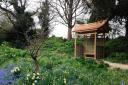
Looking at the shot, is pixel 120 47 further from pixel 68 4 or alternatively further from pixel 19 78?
pixel 68 4

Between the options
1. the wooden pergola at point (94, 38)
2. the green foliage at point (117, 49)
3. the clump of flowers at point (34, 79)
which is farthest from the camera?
the wooden pergola at point (94, 38)

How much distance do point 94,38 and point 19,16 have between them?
1703 cm

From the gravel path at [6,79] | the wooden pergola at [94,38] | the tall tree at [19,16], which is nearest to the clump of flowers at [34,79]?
the gravel path at [6,79]

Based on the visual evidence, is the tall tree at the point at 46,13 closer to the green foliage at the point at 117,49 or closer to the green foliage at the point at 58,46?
the green foliage at the point at 58,46

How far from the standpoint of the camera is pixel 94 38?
24.7 meters

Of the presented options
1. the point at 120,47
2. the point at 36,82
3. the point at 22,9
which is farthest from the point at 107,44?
the point at 22,9

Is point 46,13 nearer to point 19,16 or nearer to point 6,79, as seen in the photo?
point 19,16

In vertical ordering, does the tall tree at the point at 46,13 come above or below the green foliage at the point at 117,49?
above

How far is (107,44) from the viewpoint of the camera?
24.7 m

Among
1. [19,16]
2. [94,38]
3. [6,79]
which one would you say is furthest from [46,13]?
[6,79]

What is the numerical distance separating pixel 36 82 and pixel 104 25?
47.7 feet

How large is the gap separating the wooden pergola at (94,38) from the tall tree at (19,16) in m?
13.0

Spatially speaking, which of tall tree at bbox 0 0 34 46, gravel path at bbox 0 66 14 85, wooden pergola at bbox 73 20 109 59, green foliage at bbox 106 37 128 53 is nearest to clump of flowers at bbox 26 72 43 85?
gravel path at bbox 0 66 14 85

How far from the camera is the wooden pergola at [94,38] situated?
24047 mm
